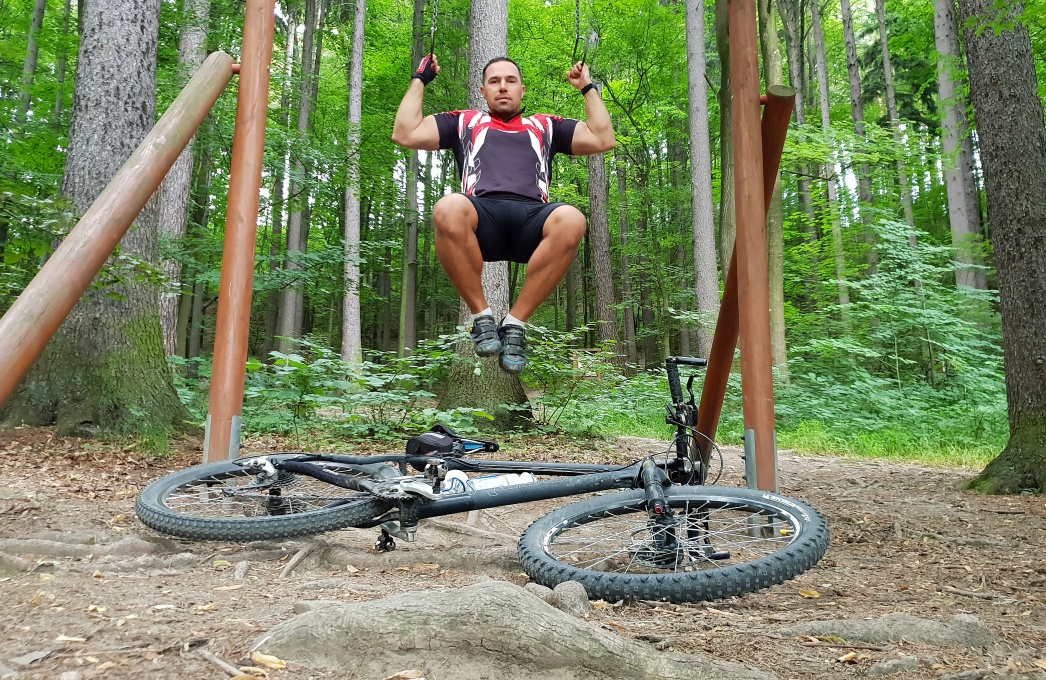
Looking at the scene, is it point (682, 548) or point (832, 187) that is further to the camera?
point (832, 187)

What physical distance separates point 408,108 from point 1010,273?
4354 mm


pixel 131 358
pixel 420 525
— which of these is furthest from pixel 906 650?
pixel 131 358

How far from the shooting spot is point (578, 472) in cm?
300

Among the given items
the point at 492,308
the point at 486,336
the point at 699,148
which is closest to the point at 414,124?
the point at 486,336

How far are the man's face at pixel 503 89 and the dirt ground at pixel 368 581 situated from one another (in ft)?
6.57

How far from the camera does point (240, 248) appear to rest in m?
3.59

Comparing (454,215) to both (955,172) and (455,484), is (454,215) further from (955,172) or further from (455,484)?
(955,172)

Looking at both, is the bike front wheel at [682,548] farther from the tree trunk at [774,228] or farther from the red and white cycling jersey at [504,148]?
the tree trunk at [774,228]

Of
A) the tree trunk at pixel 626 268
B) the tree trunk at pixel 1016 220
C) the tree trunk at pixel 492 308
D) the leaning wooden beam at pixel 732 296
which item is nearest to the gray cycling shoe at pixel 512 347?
the leaning wooden beam at pixel 732 296

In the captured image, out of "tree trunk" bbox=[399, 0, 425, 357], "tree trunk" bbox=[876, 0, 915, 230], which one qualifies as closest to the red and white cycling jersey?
"tree trunk" bbox=[399, 0, 425, 357]

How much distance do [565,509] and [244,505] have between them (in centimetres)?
179

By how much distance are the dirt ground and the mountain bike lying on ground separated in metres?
0.14

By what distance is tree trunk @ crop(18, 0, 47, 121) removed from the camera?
11.1m

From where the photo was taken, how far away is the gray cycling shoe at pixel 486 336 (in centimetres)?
315
